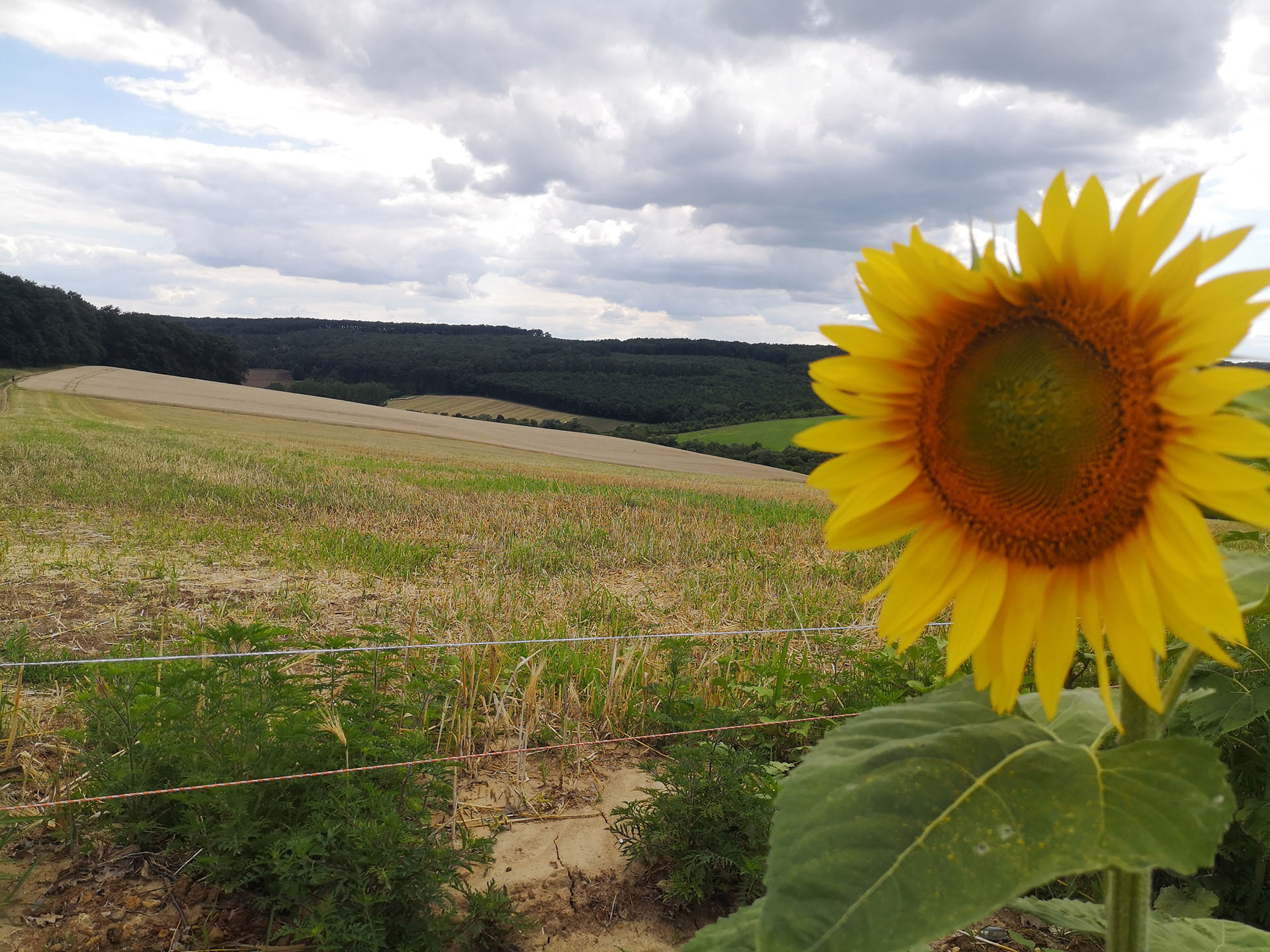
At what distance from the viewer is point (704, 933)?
1653 millimetres

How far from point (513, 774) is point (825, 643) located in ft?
11.0

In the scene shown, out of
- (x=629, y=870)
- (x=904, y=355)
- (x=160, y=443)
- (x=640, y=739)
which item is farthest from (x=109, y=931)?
(x=160, y=443)

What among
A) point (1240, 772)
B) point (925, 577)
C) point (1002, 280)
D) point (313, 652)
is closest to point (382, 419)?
point (313, 652)

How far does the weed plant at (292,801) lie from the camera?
2.71 meters

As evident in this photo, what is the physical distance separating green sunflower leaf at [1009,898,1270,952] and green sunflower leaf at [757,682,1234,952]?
2.04ft

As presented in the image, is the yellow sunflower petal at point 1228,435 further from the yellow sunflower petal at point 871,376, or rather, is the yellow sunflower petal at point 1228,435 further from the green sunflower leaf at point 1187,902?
the green sunflower leaf at point 1187,902

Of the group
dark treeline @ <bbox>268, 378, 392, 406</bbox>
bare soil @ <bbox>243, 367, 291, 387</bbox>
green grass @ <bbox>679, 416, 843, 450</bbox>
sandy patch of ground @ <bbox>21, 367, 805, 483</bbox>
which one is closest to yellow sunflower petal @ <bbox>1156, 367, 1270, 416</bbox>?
sandy patch of ground @ <bbox>21, 367, 805, 483</bbox>

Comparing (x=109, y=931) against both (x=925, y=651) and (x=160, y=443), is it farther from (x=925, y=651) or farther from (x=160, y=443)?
(x=160, y=443)

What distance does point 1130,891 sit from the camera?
123 centimetres

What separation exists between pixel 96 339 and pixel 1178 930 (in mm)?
101087

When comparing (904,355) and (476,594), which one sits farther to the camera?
(476,594)

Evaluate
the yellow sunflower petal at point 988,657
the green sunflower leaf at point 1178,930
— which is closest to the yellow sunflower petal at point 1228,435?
the yellow sunflower petal at point 988,657

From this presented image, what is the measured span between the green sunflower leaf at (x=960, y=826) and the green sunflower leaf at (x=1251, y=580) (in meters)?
0.19

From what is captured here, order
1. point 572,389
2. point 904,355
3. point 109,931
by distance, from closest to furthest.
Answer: point 904,355 → point 109,931 → point 572,389
